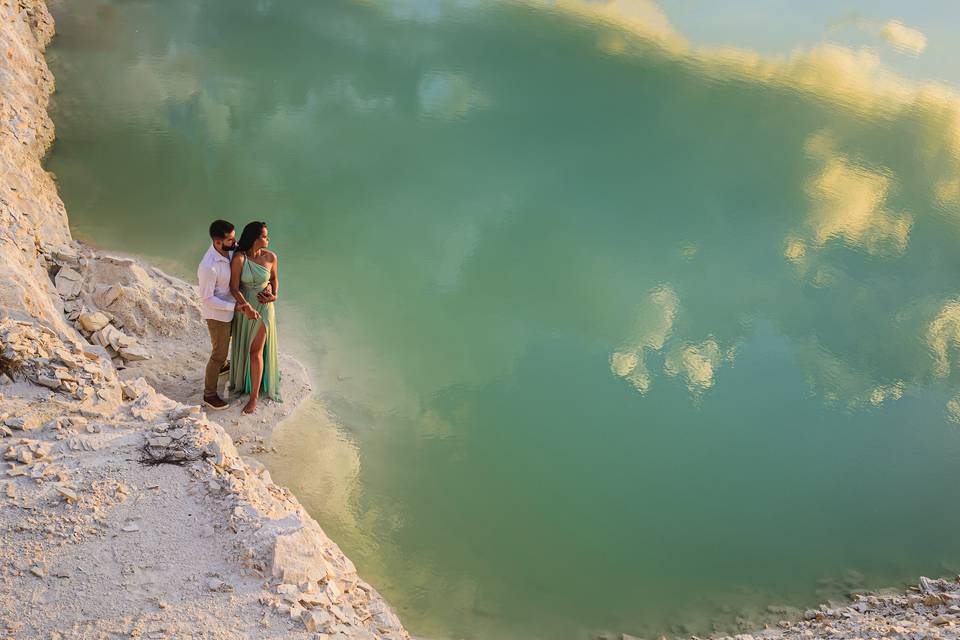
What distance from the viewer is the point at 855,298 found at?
29.1 ft

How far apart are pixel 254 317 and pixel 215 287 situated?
32 centimetres

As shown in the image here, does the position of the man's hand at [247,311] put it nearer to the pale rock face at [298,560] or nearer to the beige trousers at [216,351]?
the beige trousers at [216,351]

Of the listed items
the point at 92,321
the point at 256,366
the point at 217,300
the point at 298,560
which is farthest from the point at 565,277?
the point at 298,560

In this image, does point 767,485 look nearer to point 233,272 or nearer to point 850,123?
point 233,272

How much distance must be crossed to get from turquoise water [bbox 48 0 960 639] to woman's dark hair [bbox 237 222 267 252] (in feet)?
4.56

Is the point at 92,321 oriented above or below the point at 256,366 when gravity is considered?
above

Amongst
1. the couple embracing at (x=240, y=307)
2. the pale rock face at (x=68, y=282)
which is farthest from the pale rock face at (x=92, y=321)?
the couple embracing at (x=240, y=307)

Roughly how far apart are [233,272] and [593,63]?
362 inches

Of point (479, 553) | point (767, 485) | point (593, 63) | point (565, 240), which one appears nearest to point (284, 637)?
point (479, 553)

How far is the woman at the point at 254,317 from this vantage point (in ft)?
17.3

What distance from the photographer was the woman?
17.3 ft

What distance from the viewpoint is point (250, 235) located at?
17.2 feet

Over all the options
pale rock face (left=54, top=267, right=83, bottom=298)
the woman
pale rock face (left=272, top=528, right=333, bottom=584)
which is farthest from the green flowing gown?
pale rock face (left=272, top=528, right=333, bottom=584)

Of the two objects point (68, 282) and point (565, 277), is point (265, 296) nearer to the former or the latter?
point (68, 282)
